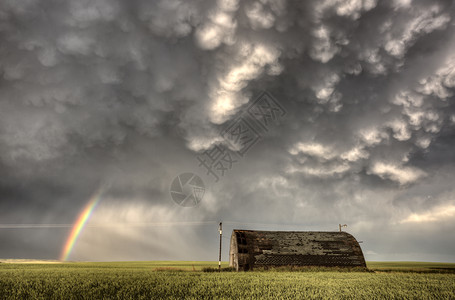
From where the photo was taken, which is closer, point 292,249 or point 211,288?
point 211,288

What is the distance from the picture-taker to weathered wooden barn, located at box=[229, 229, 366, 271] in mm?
35375

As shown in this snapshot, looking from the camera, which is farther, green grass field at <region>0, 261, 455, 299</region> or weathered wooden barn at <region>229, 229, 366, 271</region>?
weathered wooden barn at <region>229, 229, 366, 271</region>

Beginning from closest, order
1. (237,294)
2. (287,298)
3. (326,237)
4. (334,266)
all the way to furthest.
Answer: (287,298), (237,294), (334,266), (326,237)

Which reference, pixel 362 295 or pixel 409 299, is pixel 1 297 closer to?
pixel 362 295

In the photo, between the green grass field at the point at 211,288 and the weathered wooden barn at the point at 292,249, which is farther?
the weathered wooden barn at the point at 292,249

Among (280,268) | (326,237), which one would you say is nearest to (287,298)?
(280,268)

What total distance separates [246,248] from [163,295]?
88.3ft

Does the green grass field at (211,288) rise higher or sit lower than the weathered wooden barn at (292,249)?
lower

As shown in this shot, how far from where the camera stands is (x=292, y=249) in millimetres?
37375

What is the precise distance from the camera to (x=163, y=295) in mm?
10625

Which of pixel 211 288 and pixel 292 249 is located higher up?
pixel 292 249

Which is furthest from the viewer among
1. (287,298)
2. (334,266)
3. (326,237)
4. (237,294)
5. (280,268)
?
(326,237)

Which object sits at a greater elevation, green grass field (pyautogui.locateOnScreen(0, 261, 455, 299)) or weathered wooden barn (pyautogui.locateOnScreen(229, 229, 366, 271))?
weathered wooden barn (pyautogui.locateOnScreen(229, 229, 366, 271))

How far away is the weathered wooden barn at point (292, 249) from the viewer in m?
35.4
